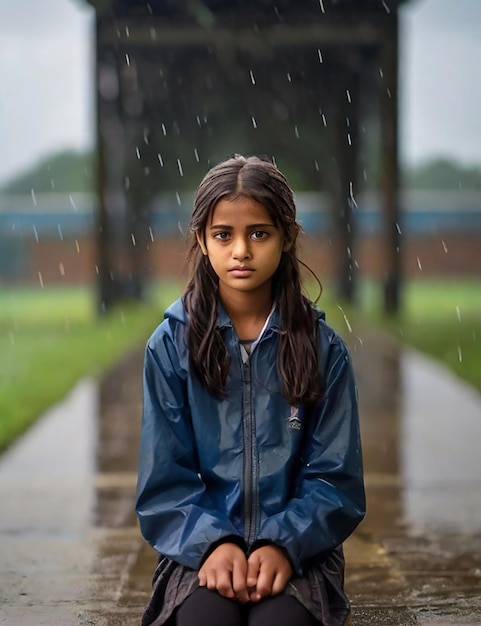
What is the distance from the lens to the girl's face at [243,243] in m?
2.47

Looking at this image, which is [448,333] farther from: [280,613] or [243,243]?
[280,613]

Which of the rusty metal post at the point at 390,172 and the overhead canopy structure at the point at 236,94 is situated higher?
the overhead canopy structure at the point at 236,94

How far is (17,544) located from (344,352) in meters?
1.96

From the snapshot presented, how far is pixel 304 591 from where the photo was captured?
235 centimetres

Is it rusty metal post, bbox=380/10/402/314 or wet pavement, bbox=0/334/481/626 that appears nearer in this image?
wet pavement, bbox=0/334/481/626

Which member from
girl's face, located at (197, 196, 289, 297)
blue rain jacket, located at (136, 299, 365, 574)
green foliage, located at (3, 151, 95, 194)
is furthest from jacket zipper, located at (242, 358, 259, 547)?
green foliage, located at (3, 151, 95, 194)

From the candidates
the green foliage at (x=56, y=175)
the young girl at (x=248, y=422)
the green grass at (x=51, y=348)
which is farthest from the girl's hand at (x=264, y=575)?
the green foliage at (x=56, y=175)

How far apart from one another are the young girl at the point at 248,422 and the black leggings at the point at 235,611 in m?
0.01

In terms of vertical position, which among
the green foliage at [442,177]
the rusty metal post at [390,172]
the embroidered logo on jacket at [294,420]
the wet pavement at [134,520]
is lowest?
the wet pavement at [134,520]

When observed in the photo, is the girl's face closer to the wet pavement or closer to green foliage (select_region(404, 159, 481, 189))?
the wet pavement

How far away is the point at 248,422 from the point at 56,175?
60.4 m

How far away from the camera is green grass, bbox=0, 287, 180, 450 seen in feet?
25.0

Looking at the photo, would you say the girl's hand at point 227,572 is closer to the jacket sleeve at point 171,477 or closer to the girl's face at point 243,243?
the jacket sleeve at point 171,477

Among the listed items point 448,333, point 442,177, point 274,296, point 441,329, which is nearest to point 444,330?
point 441,329
